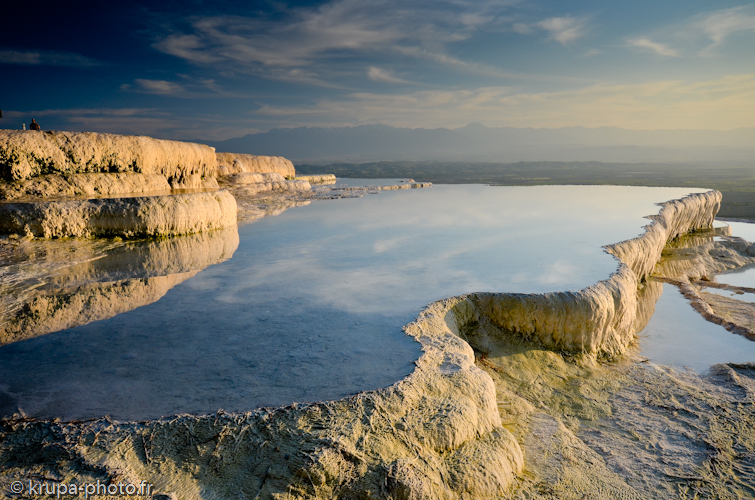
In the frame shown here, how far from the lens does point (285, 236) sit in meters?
8.61

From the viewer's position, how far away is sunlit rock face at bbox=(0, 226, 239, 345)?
4.08 m

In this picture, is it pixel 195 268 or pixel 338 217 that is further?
pixel 338 217

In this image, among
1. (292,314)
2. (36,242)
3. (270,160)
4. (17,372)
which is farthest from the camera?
(270,160)

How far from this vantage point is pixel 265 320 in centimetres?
395

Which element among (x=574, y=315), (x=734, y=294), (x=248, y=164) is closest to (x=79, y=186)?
(x=574, y=315)

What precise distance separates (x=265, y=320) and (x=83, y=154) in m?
7.09

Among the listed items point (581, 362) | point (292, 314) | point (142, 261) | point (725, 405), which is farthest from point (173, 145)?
point (725, 405)

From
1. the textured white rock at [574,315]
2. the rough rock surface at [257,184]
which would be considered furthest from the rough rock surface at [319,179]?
the textured white rock at [574,315]

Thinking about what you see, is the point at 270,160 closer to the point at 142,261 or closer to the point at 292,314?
the point at 142,261

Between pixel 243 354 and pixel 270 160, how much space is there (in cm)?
2243

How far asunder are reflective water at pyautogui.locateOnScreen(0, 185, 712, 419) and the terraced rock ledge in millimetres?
135

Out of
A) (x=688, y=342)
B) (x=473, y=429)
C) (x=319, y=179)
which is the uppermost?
(x=319, y=179)

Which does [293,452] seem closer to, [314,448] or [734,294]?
[314,448]

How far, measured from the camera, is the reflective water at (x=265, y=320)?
9.06ft
